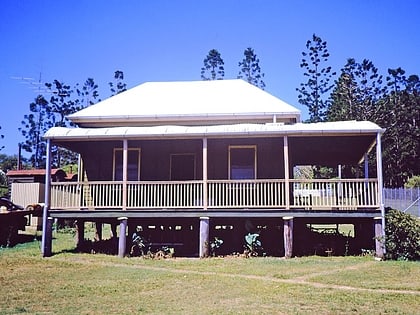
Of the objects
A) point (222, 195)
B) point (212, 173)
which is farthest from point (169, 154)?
point (222, 195)

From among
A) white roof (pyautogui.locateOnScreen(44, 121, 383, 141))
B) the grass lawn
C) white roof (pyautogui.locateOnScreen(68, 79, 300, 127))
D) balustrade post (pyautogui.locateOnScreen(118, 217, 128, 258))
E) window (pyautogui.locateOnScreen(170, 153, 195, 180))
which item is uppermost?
white roof (pyautogui.locateOnScreen(68, 79, 300, 127))

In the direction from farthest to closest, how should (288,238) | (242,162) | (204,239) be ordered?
1. (242,162)
2. (204,239)
3. (288,238)

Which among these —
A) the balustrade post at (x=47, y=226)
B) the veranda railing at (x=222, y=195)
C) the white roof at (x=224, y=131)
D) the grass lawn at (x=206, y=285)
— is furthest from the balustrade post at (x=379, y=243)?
the balustrade post at (x=47, y=226)

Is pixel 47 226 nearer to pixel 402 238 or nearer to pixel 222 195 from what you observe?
pixel 222 195

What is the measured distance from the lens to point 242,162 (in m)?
19.1

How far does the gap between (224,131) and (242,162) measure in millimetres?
3126

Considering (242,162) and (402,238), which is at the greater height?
(242,162)

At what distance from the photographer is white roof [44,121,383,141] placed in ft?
52.2

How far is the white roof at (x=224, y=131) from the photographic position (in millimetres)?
15898

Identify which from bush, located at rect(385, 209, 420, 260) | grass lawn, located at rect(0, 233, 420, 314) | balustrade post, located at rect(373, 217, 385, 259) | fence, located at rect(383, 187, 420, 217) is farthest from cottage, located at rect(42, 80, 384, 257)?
fence, located at rect(383, 187, 420, 217)

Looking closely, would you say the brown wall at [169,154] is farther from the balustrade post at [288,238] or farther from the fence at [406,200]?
the fence at [406,200]

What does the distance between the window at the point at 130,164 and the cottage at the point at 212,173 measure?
0.04 metres

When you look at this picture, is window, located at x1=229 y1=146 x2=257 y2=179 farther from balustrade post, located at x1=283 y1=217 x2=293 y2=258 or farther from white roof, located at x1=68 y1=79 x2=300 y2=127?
balustrade post, located at x1=283 y1=217 x2=293 y2=258

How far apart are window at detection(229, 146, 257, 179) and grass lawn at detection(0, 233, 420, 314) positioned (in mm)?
4198
